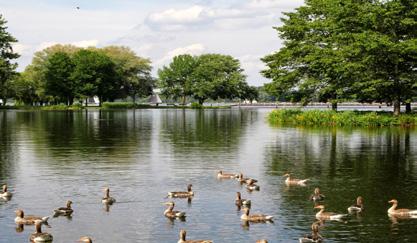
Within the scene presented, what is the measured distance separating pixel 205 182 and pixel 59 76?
159 meters

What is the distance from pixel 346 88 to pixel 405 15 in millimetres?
15214


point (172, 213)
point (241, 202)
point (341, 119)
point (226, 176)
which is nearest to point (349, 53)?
point (341, 119)

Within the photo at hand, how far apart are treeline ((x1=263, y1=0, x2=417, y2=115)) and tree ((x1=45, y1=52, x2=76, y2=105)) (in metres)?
98.3

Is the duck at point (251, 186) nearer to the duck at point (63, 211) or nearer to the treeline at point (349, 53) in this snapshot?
the duck at point (63, 211)

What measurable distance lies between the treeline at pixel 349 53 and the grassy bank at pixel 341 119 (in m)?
2.42

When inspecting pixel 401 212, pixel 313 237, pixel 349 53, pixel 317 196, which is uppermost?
pixel 349 53

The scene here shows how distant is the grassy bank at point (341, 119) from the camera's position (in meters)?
87.6

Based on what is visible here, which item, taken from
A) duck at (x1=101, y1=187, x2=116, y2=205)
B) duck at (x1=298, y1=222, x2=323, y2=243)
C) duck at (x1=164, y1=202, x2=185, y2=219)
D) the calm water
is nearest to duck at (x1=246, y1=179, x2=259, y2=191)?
the calm water

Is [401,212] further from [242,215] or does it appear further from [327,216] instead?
[242,215]

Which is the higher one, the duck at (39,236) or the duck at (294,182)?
the duck at (294,182)

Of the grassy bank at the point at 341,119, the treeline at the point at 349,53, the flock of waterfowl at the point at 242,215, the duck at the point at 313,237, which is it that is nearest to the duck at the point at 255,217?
the flock of waterfowl at the point at 242,215

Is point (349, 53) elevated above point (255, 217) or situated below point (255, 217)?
above

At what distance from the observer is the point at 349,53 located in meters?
88.0

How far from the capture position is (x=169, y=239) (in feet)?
82.2
